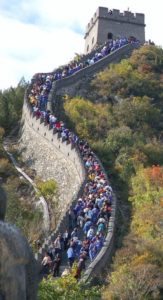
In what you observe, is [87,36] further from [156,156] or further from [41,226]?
[41,226]

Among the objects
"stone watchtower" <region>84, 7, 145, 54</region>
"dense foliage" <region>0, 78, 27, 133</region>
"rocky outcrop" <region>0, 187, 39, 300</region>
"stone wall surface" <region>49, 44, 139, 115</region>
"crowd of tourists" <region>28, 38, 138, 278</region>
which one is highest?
"stone watchtower" <region>84, 7, 145, 54</region>

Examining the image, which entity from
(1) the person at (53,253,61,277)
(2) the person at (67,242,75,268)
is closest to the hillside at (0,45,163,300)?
(2) the person at (67,242,75,268)

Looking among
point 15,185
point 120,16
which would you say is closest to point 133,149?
point 15,185

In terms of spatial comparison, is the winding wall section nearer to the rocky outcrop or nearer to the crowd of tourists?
the crowd of tourists

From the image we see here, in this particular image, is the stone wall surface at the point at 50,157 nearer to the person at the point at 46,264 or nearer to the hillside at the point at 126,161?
the hillside at the point at 126,161

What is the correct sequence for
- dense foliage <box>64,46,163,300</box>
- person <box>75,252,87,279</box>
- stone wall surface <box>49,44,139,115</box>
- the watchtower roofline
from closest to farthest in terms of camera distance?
person <box>75,252,87,279</box> → dense foliage <box>64,46,163,300</box> → stone wall surface <box>49,44,139,115</box> → the watchtower roofline

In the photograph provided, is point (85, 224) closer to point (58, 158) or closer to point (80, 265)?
point (80, 265)

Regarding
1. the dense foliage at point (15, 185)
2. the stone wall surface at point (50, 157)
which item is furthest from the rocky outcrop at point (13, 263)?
the stone wall surface at point (50, 157)

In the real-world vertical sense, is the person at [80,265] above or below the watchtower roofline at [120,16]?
below

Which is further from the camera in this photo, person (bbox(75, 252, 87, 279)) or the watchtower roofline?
the watchtower roofline
